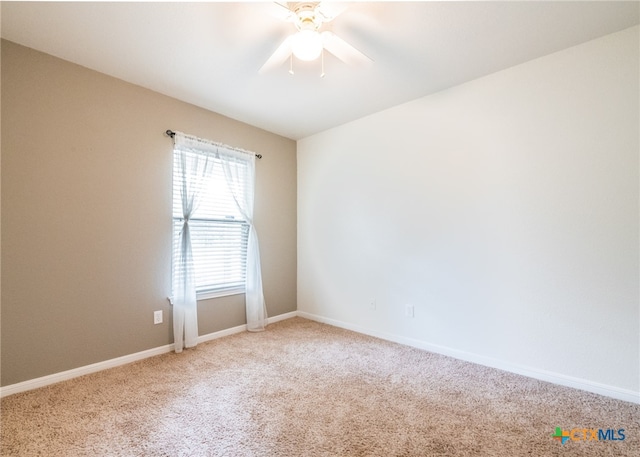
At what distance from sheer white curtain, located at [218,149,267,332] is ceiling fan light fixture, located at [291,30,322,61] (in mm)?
2038

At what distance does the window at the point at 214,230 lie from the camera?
3.14 metres

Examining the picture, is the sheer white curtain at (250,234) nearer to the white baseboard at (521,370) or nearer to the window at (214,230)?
the window at (214,230)

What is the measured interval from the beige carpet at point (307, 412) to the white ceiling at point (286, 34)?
102 inches

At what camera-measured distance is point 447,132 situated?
2920 millimetres

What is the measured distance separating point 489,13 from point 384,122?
59.6 inches

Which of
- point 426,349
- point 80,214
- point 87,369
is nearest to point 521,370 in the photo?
point 426,349

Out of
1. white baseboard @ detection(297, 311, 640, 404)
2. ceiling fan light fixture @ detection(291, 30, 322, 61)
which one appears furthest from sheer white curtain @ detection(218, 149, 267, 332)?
ceiling fan light fixture @ detection(291, 30, 322, 61)

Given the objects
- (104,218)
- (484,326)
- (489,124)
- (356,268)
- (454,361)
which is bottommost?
(454,361)

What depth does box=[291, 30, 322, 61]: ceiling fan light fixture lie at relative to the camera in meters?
1.67

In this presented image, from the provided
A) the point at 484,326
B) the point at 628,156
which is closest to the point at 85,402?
the point at 484,326

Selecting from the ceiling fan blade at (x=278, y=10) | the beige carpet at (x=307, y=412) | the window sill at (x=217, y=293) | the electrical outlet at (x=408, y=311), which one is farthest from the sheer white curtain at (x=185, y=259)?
the electrical outlet at (x=408, y=311)

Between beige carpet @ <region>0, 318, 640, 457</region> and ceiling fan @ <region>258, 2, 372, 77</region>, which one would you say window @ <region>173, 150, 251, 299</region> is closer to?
beige carpet @ <region>0, 318, 640, 457</region>

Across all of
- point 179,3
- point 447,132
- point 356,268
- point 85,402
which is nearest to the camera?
point 179,3

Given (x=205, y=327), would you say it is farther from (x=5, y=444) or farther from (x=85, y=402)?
(x=5, y=444)
